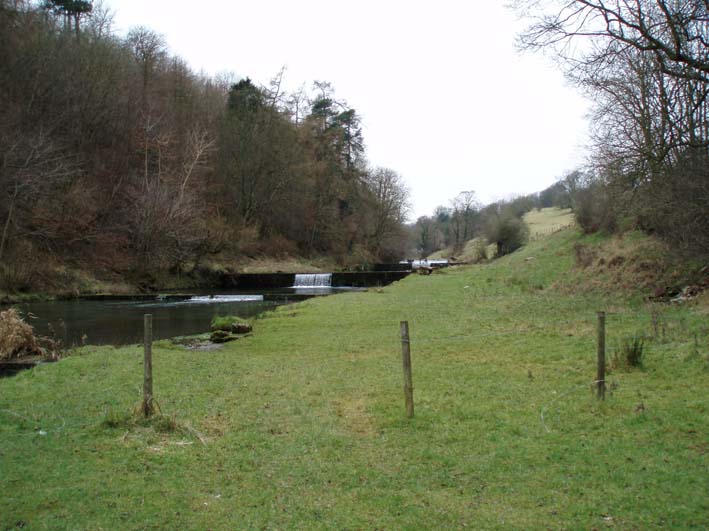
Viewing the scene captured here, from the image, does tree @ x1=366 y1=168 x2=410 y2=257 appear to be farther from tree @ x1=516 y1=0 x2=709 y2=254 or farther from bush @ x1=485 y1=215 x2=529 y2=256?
tree @ x1=516 y1=0 x2=709 y2=254

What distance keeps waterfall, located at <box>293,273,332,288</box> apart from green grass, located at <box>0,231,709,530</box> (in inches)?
1164

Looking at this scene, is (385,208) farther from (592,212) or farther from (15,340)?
(15,340)

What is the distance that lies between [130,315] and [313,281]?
19.6 meters

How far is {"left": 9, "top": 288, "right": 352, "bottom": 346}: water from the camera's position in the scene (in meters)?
18.3

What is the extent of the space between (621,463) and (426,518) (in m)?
2.27

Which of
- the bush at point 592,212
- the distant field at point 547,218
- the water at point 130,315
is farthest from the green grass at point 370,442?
the distant field at point 547,218

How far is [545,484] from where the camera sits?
4965mm

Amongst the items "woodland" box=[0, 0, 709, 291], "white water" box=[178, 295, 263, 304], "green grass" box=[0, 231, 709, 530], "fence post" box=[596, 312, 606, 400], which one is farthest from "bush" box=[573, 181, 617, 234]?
"fence post" box=[596, 312, 606, 400]

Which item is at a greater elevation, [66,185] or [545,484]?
[66,185]

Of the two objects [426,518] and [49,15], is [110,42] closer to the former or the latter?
[49,15]

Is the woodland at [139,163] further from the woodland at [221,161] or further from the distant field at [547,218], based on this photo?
the distant field at [547,218]

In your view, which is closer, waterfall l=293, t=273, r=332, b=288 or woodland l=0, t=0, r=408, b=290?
woodland l=0, t=0, r=408, b=290

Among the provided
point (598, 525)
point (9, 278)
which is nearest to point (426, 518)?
point (598, 525)

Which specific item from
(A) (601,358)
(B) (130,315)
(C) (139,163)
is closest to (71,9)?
(C) (139,163)
